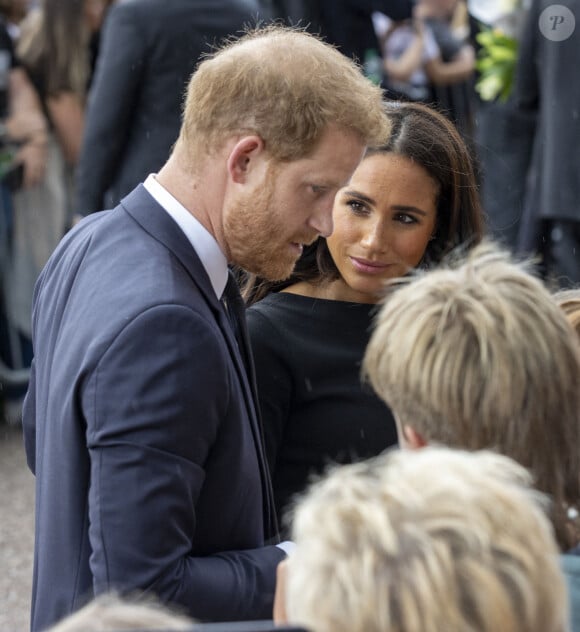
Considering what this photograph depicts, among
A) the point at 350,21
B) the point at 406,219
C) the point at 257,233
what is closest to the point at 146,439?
the point at 257,233

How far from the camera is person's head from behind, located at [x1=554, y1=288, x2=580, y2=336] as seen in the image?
226 cm

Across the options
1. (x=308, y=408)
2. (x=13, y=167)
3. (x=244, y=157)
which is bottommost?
(x=13, y=167)

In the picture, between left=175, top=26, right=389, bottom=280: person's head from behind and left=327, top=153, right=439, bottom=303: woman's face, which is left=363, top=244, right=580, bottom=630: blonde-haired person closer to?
left=175, top=26, right=389, bottom=280: person's head from behind

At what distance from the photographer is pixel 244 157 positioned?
206 centimetres

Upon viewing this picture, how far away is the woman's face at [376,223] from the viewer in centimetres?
260

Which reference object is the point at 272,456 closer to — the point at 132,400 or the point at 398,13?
the point at 132,400

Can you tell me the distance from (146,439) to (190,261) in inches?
13.6

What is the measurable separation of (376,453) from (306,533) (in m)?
1.14

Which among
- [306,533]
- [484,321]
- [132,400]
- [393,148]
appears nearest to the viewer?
[306,533]

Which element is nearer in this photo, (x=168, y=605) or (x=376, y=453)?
(x=168, y=605)

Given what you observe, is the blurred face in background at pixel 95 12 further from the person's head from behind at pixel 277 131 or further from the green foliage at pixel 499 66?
the person's head from behind at pixel 277 131

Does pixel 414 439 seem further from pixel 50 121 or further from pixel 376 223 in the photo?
pixel 50 121

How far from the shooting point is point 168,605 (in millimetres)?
1899

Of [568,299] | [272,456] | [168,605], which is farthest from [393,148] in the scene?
[168,605]
